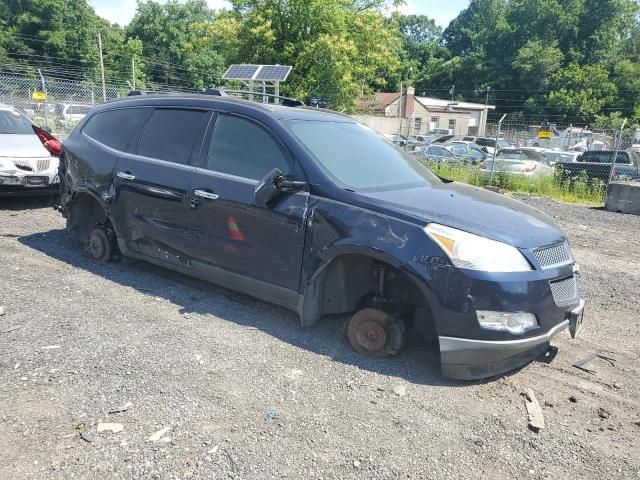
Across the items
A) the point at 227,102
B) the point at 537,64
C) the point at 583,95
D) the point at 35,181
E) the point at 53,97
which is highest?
the point at 537,64

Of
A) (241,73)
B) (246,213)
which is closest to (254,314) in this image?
(246,213)

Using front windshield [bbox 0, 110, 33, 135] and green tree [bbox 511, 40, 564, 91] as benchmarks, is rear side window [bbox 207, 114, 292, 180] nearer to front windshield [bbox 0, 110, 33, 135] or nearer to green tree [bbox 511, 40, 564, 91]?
front windshield [bbox 0, 110, 33, 135]

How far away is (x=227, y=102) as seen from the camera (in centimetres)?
456

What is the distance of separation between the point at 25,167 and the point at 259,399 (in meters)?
6.34

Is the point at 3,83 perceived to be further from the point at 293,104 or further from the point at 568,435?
the point at 568,435

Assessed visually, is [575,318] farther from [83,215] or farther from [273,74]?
[273,74]

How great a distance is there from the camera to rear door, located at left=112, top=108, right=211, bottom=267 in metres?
4.62

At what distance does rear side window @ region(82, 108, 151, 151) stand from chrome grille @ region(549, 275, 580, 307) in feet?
13.1

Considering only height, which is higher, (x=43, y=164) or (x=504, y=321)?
(x=43, y=164)

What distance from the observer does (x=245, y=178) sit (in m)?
4.23

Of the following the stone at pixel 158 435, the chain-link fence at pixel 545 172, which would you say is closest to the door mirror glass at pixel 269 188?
the stone at pixel 158 435

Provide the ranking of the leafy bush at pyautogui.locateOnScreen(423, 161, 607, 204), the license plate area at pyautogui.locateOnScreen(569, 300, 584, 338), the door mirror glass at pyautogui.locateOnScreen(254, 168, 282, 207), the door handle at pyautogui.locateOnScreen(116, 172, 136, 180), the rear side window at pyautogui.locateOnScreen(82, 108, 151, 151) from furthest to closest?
the leafy bush at pyautogui.locateOnScreen(423, 161, 607, 204) → the rear side window at pyautogui.locateOnScreen(82, 108, 151, 151) → the door handle at pyautogui.locateOnScreen(116, 172, 136, 180) → the door mirror glass at pyautogui.locateOnScreen(254, 168, 282, 207) → the license plate area at pyautogui.locateOnScreen(569, 300, 584, 338)

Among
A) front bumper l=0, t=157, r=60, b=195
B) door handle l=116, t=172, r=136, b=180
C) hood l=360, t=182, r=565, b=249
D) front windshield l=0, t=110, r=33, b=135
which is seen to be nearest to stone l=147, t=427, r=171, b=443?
hood l=360, t=182, r=565, b=249

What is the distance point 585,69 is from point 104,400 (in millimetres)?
69149
